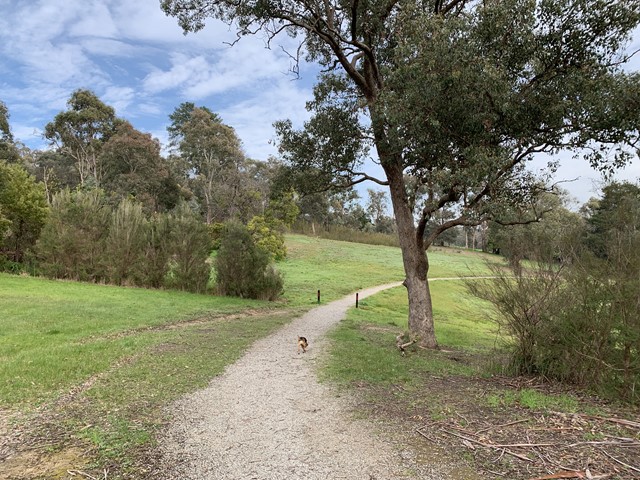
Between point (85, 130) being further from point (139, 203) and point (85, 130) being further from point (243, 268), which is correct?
point (243, 268)

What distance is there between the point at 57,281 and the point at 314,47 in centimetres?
1699

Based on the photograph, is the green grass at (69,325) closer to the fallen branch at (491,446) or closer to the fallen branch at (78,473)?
the fallen branch at (78,473)

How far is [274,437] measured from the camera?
4.61 meters

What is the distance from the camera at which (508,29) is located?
6555mm

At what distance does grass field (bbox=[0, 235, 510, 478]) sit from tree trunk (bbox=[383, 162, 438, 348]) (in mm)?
1178

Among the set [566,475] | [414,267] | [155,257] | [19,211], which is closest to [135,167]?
[19,211]

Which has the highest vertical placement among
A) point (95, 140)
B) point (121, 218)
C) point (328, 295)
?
point (95, 140)

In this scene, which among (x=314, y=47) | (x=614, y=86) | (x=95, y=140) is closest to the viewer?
(x=614, y=86)

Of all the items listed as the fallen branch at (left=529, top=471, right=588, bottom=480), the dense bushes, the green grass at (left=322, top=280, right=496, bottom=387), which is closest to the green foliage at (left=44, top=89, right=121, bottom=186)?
the dense bushes

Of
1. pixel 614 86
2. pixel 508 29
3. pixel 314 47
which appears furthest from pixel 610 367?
pixel 314 47

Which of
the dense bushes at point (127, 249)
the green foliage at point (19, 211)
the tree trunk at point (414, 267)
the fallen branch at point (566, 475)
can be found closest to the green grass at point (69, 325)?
the dense bushes at point (127, 249)

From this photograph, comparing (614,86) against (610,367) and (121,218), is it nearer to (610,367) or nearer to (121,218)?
(610,367)

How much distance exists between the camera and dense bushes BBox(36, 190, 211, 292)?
68.3 feet

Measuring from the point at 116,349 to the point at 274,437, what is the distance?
5.57 metres
